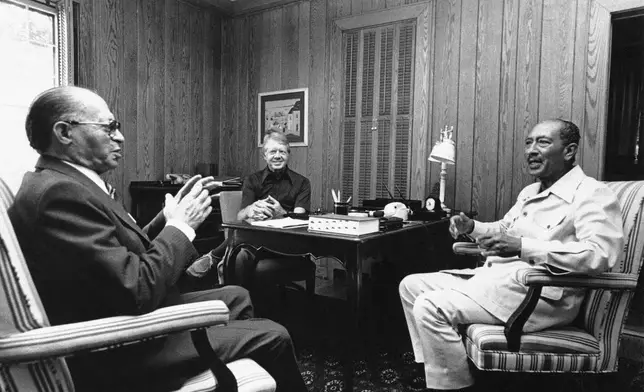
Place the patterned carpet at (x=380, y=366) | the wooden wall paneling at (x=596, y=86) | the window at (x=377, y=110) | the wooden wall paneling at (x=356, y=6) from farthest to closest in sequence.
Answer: the wooden wall paneling at (x=356, y=6) → the window at (x=377, y=110) → the wooden wall paneling at (x=596, y=86) → the patterned carpet at (x=380, y=366)

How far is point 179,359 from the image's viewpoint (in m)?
1.16

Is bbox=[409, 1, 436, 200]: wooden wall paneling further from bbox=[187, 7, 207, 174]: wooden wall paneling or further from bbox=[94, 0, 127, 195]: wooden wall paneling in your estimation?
bbox=[94, 0, 127, 195]: wooden wall paneling

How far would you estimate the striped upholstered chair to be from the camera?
33.7 inches

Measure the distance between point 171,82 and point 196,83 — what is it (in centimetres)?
30

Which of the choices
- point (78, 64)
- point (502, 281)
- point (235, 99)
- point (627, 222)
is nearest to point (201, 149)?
point (235, 99)

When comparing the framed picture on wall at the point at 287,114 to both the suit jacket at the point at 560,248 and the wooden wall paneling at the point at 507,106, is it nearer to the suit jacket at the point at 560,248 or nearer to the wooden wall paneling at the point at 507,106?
the wooden wall paneling at the point at 507,106

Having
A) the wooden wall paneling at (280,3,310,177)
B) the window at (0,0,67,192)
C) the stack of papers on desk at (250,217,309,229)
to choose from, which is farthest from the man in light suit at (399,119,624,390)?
the window at (0,0,67,192)

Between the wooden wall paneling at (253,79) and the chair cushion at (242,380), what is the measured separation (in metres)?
3.60

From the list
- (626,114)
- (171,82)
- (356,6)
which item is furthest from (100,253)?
(626,114)

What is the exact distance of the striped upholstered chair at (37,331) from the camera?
0.86m

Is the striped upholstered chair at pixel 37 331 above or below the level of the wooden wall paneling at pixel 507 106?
below

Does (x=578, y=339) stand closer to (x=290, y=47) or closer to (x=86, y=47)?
(x=290, y=47)

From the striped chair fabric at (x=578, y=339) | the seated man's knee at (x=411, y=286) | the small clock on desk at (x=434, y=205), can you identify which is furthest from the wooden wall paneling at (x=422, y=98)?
the striped chair fabric at (x=578, y=339)

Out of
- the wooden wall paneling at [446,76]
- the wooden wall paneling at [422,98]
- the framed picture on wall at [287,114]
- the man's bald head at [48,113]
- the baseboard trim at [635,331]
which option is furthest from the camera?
the framed picture on wall at [287,114]
